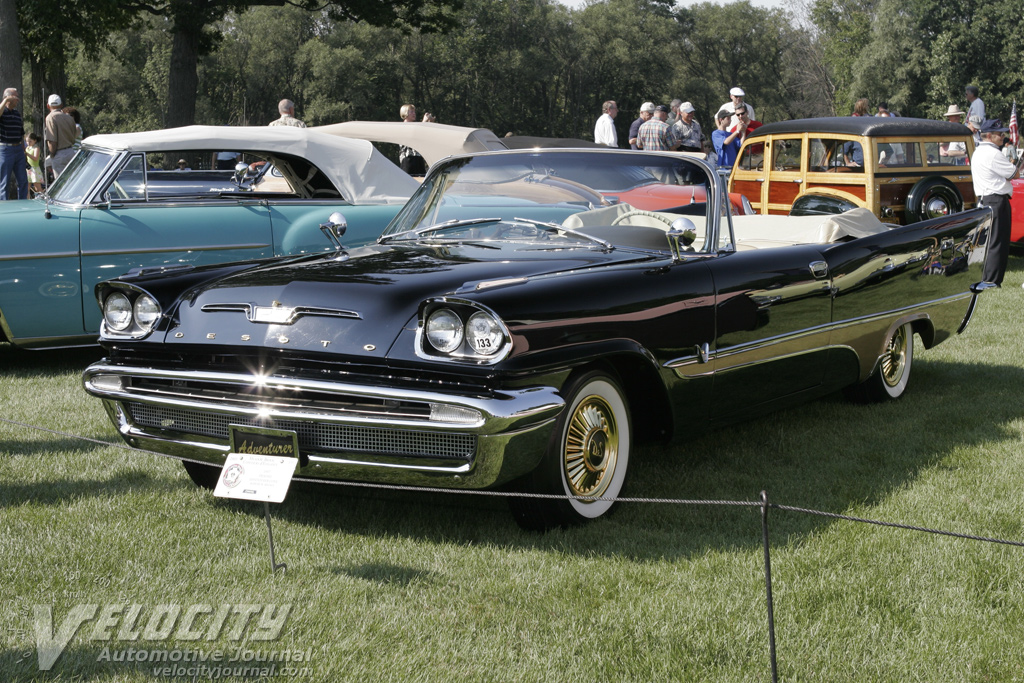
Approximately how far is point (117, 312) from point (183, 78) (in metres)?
17.8

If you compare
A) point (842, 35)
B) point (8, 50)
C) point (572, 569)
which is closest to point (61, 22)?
point (8, 50)

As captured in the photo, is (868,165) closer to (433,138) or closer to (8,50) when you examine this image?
(433,138)

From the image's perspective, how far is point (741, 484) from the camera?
430cm

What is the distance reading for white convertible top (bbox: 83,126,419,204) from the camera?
7078 mm

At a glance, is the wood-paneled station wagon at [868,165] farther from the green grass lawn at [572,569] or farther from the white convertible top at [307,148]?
the green grass lawn at [572,569]

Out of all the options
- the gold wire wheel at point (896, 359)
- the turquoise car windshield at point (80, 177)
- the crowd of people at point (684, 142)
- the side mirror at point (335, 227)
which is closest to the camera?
the side mirror at point (335, 227)

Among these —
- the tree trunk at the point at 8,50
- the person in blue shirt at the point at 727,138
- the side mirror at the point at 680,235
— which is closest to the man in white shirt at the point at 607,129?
the person in blue shirt at the point at 727,138

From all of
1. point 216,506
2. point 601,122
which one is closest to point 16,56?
point 601,122

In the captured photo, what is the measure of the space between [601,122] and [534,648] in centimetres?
1247

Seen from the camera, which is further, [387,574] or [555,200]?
[555,200]

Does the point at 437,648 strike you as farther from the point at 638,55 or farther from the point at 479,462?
the point at 638,55

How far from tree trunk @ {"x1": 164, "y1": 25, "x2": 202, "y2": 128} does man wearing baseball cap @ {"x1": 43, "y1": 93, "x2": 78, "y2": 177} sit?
594 centimetres

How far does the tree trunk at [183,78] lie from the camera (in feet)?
65.2

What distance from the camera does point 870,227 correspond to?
5.76 metres
